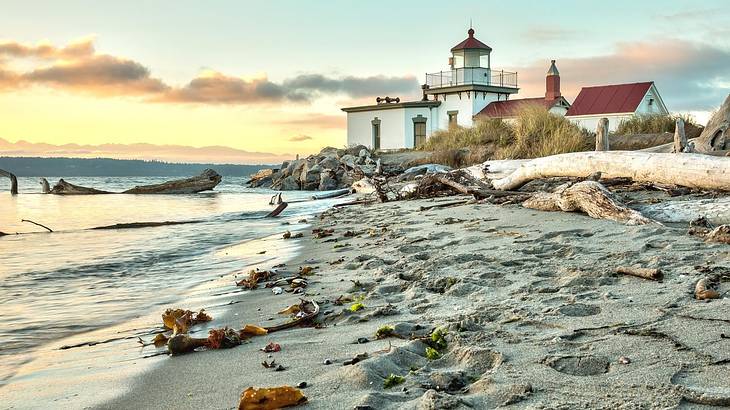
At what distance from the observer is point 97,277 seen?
26.1ft

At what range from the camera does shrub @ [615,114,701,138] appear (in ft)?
77.3

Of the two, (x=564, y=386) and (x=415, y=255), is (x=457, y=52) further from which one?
(x=564, y=386)

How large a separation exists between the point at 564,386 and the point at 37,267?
8.29 meters

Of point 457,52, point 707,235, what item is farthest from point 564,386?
point 457,52

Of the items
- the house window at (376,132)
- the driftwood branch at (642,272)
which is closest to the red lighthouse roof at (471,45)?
the house window at (376,132)

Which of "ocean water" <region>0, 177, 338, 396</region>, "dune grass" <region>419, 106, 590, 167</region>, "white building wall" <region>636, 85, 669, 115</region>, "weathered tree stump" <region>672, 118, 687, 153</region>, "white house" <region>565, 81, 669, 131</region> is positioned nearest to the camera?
"ocean water" <region>0, 177, 338, 396</region>

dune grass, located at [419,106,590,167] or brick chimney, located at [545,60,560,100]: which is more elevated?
brick chimney, located at [545,60,560,100]

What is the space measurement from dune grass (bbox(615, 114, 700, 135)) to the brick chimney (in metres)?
19.7

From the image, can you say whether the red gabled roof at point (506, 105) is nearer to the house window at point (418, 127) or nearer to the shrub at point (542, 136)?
the house window at point (418, 127)

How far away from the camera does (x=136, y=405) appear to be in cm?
301

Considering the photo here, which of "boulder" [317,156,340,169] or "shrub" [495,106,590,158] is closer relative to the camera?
"shrub" [495,106,590,158]

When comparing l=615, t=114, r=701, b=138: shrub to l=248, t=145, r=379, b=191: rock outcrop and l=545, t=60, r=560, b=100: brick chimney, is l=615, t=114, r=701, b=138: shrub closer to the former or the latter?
l=248, t=145, r=379, b=191: rock outcrop

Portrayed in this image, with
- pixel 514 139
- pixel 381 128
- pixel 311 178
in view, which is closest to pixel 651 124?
pixel 514 139

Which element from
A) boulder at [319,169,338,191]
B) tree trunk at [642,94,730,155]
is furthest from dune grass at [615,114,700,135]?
boulder at [319,169,338,191]
